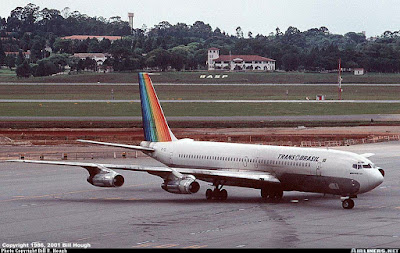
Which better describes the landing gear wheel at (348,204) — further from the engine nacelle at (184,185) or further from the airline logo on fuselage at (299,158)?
the engine nacelle at (184,185)

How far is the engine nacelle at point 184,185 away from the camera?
183 feet

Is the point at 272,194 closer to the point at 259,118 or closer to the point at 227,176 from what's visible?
the point at 227,176

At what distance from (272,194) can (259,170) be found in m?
2.13

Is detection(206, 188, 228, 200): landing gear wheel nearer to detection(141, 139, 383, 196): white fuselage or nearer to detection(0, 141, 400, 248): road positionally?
detection(0, 141, 400, 248): road

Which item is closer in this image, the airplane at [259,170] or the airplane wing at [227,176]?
the airplane at [259,170]

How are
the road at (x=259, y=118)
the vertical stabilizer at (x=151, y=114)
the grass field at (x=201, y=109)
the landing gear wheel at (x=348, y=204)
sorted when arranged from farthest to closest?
the grass field at (x=201, y=109) < the road at (x=259, y=118) < the vertical stabilizer at (x=151, y=114) < the landing gear wheel at (x=348, y=204)

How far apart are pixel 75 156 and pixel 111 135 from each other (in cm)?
2223

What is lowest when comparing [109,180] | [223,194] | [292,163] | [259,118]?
[259,118]

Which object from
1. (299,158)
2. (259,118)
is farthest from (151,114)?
(259,118)

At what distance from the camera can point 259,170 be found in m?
59.2

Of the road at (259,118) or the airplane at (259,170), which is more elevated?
the airplane at (259,170)

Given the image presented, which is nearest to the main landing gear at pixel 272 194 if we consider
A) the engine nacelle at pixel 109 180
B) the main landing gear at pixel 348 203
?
the main landing gear at pixel 348 203

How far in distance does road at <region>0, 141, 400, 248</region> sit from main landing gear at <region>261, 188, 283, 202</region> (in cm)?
72

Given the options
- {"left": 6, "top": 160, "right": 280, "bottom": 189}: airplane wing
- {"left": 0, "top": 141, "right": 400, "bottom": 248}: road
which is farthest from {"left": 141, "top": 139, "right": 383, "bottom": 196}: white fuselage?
{"left": 0, "top": 141, "right": 400, "bottom": 248}: road
